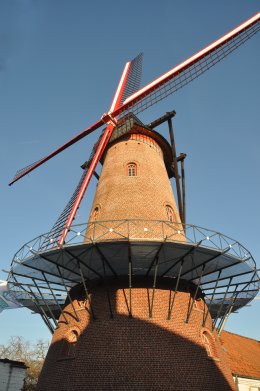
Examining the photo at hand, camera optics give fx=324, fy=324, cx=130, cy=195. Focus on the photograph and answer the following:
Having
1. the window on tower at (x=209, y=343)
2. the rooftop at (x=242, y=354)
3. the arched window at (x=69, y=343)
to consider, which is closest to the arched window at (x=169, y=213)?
the window on tower at (x=209, y=343)

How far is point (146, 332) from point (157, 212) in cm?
446

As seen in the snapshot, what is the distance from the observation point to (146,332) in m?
10.0

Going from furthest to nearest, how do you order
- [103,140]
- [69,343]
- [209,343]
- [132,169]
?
[103,140], [132,169], [209,343], [69,343]

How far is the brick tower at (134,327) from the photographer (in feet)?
31.2

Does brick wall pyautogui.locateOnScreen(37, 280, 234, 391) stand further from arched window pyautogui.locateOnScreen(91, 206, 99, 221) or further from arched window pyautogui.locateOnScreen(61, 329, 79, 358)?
arched window pyautogui.locateOnScreen(91, 206, 99, 221)

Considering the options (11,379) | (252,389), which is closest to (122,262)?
(11,379)

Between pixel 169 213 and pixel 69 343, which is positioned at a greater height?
pixel 169 213

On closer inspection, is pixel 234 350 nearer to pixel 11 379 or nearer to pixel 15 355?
pixel 11 379

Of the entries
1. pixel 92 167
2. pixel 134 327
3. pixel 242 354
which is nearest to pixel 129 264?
pixel 134 327

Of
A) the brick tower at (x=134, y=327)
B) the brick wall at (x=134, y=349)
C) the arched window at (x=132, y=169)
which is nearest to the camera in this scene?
the brick wall at (x=134, y=349)

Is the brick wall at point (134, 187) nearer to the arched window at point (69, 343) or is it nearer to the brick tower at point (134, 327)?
the brick tower at point (134, 327)

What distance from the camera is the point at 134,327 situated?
33.2 ft

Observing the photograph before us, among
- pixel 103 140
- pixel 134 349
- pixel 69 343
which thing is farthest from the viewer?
pixel 103 140

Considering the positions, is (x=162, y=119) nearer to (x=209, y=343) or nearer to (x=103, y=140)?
(x=103, y=140)
